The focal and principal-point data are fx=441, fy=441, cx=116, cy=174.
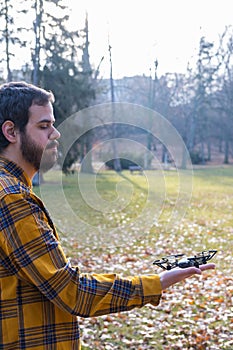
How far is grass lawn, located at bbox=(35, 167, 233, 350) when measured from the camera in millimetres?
3717

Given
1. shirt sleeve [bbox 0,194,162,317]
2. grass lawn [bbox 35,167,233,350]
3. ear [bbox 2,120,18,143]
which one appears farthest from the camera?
grass lawn [bbox 35,167,233,350]

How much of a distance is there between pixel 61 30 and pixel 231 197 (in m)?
10.5

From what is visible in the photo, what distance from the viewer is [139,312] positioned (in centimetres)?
452

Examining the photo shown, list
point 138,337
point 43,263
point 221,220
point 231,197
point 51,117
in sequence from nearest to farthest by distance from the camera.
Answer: point 43,263 → point 51,117 → point 138,337 → point 221,220 → point 231,197

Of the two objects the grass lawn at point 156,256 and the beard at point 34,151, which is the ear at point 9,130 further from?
the grass lawn at point 156,256

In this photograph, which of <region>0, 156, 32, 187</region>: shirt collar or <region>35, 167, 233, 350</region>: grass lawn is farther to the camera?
<region>35, 167, 233, 350</region>: grass lawn

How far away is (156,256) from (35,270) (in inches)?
235

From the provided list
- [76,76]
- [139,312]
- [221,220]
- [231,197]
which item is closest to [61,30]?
[76,76]

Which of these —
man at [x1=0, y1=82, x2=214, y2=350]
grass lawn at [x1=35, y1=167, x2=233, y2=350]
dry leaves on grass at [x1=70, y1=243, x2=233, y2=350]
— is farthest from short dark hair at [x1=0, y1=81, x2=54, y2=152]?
dry leaves on grass at [x1=70, y1=243, x2=233, y2=350]

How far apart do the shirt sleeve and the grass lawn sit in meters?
1.19

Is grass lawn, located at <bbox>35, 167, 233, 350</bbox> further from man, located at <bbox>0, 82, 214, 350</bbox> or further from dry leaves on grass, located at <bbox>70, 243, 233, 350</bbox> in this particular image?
man, located at <bbox>0, 82, 214, 350</bbox>

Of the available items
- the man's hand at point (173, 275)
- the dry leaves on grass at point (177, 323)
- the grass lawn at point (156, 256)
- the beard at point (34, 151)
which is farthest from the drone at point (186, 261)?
the dry leaves on grass at point (177, 323)

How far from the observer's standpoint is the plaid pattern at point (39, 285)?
48.1 inches

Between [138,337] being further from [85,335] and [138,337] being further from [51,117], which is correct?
[51,117]
